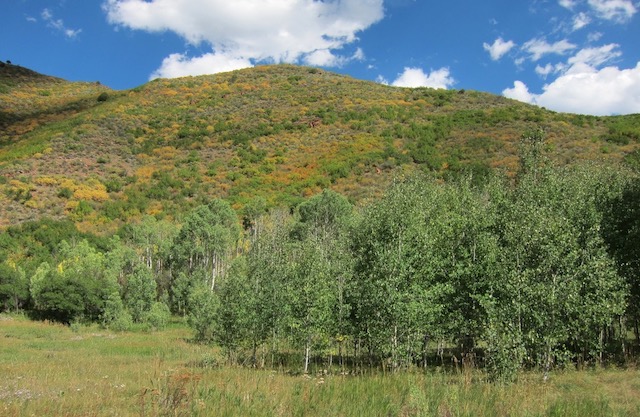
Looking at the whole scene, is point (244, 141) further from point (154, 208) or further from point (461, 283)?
point (461, 283)

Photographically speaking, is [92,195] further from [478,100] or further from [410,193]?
[478,100]

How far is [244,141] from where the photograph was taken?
79.6 meters

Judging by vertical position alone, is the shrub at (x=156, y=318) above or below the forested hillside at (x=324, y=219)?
below

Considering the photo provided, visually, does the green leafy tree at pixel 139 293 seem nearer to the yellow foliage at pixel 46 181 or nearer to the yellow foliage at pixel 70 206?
the yellow foliage at pixel 70 206

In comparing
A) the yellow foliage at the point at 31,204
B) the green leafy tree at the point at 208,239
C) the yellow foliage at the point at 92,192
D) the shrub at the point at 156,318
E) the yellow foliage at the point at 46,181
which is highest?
the yellow foliage at the point at 46,181

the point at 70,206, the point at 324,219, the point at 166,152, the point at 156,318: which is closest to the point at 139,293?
the point at 156,318

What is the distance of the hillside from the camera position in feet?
197

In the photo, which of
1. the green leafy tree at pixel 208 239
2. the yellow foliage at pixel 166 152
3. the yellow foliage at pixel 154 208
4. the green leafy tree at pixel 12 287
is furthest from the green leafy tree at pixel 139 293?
the yellow foliage at pixel 166 152

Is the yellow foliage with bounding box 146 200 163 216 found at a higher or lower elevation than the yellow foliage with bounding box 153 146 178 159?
lower

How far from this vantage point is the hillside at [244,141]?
59.9 meters

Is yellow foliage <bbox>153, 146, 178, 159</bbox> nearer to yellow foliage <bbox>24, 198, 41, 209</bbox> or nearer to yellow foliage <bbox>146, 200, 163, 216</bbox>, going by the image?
yellow foliage <bbox>146, 200, 163, 216</bbox>

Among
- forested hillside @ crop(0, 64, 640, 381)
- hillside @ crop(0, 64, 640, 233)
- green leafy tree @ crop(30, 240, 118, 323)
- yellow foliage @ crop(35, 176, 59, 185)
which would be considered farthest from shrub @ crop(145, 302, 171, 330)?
yellow foliage @ crop(35, 176, 59, 185)

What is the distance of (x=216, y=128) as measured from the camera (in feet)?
279

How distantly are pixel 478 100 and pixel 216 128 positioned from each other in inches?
2109
